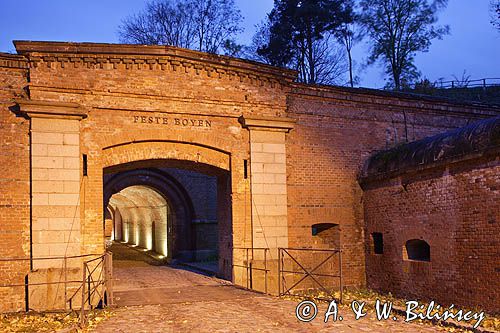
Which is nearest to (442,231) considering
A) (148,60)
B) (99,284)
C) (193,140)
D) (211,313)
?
(211,313)

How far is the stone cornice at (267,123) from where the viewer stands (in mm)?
12992

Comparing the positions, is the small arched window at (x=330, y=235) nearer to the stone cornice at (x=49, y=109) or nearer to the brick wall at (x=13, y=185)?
the stone cornice at (x=49, y=109)

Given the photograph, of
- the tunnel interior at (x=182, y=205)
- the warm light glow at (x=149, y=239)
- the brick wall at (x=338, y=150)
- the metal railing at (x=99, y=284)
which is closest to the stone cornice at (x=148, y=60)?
the brick wall at (x=338, y=150)

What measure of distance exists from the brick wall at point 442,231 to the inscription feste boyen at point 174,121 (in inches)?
205

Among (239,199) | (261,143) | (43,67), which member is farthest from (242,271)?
(43,67)

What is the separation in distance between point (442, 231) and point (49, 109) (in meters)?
9.60

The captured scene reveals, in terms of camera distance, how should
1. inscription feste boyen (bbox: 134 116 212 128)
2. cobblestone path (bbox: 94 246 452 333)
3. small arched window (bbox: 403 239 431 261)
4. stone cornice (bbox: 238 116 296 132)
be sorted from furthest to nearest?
stone cornice (bbox: 238 116 296 132)
small arched window (bbox: 403 239 431 261)
inscription feste boyen (bbox: 134 116 212 128)
cobblestone path (bbox: 94 246 452 333)

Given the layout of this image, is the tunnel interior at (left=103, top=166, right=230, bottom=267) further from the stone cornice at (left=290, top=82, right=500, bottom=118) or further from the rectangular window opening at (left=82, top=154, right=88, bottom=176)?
the rectangular window opening at (left=82, top=154, right=88, bottom=176)

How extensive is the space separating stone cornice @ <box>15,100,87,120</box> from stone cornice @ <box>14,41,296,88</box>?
99 cm

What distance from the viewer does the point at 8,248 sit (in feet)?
35.0

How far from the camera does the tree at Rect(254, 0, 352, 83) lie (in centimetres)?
2848

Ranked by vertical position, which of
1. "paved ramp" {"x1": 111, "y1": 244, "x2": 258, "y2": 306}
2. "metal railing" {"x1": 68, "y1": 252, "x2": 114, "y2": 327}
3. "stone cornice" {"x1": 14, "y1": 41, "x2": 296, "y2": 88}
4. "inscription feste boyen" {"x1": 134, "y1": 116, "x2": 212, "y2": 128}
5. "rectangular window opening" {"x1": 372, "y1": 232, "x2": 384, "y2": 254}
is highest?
"stone cornice" {"x1": 14, "y1": 41, "x2": 296, "y2": 88}

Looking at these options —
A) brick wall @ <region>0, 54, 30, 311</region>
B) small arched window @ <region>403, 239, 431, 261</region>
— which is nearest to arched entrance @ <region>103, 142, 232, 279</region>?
brick wall @ <region>0, 54, 30, 311</region>

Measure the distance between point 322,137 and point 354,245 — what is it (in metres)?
3.31
